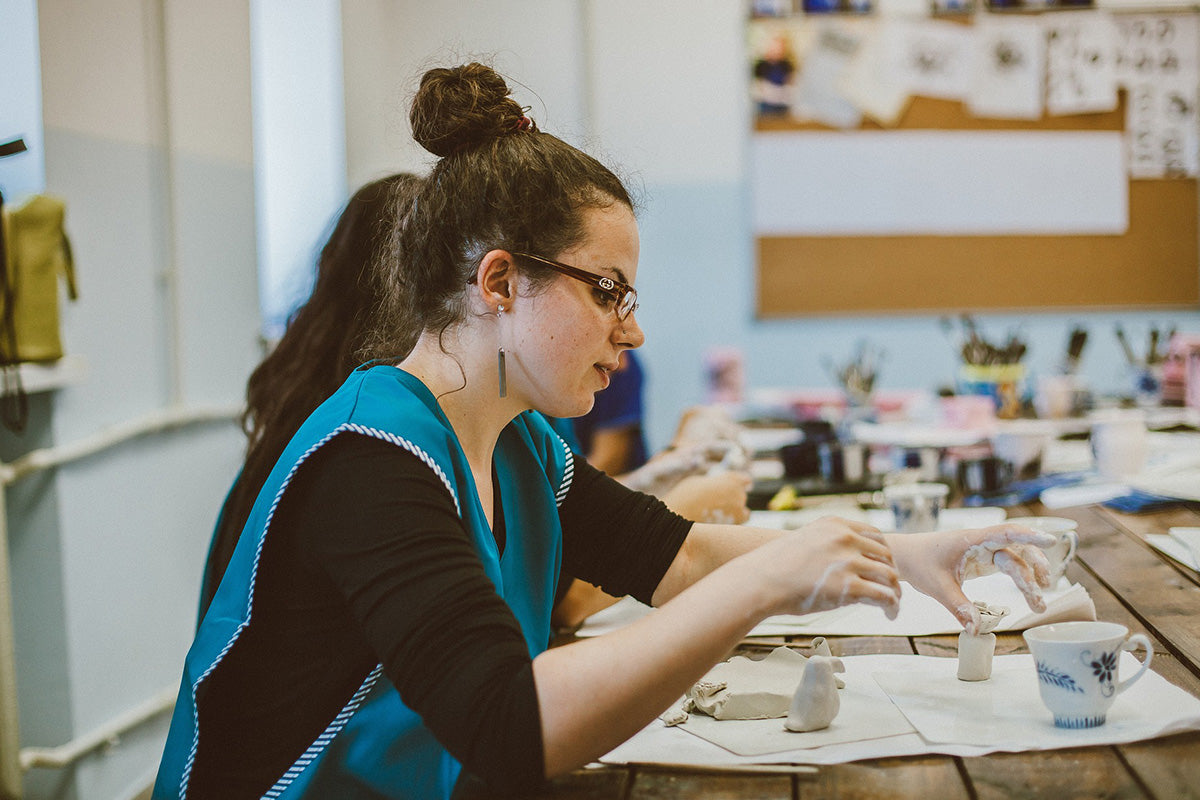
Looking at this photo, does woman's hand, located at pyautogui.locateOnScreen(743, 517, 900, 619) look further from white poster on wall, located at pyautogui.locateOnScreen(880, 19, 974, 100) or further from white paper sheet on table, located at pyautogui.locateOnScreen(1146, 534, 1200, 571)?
white poster on wall, located at pyautogui.locateOnScreen(880, 19, 974, 100)

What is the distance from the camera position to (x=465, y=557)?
0.83 meters

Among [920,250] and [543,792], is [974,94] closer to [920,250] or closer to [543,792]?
[920,250]

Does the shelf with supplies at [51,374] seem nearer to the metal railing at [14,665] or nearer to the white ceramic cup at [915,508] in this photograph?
the metal railing at [14,665]

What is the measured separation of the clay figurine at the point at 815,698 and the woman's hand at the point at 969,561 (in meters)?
0.20

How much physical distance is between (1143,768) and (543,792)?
48 centimetres

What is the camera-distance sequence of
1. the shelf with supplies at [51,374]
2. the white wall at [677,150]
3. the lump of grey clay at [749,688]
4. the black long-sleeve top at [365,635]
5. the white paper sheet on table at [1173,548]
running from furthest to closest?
the white wall at [677,150], the shelf with supplies at [51,374], the white paper sheet on table at [1173,548], the lump of grey clay at [749,688], the black long-sleeve top at [365,635]

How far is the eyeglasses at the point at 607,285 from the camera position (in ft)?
3.31

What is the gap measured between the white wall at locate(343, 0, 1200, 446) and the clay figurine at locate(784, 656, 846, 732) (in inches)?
130

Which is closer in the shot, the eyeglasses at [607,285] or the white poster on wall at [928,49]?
the eyeglasses at [607,285]

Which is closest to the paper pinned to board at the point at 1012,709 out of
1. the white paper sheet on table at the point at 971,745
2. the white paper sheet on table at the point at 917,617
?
the white paper sheet on table at the point at 971,745

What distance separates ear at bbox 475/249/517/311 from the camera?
100cm

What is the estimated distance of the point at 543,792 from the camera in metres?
0.86

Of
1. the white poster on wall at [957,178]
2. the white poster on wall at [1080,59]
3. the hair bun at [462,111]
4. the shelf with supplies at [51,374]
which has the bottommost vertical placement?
the shelf with supplies at [51,374]

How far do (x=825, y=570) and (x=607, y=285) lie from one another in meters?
0.36
